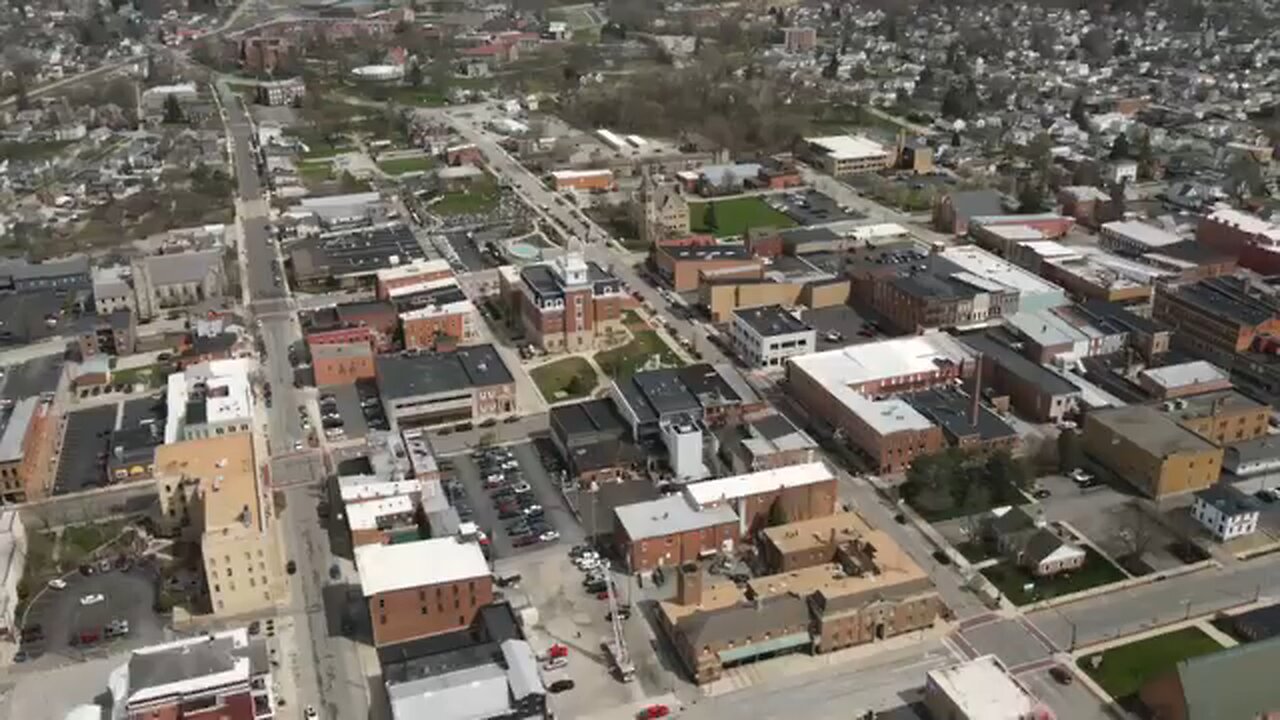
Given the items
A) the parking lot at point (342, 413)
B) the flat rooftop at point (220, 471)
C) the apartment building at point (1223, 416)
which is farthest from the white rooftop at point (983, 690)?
the parking lot at point (342, 413)

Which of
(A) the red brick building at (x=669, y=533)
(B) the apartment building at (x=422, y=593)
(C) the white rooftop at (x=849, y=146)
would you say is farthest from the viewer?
(C) the white rooftop at (x=849, y=146)

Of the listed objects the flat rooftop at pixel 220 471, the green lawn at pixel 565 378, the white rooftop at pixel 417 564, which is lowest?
the green lawn at pixel 565 378

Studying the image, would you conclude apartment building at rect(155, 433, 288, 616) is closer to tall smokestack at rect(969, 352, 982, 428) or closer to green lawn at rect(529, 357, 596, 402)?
green lawn at rect(529, 357, 596, 402)

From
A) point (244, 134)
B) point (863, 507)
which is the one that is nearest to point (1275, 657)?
point (863, 507)

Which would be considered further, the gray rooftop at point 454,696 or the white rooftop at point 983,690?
the white rooftop at point 983,690

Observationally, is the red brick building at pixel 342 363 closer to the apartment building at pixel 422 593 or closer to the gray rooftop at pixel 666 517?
the apartment building at pixel 422 593

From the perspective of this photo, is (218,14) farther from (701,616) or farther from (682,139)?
(701,616)
